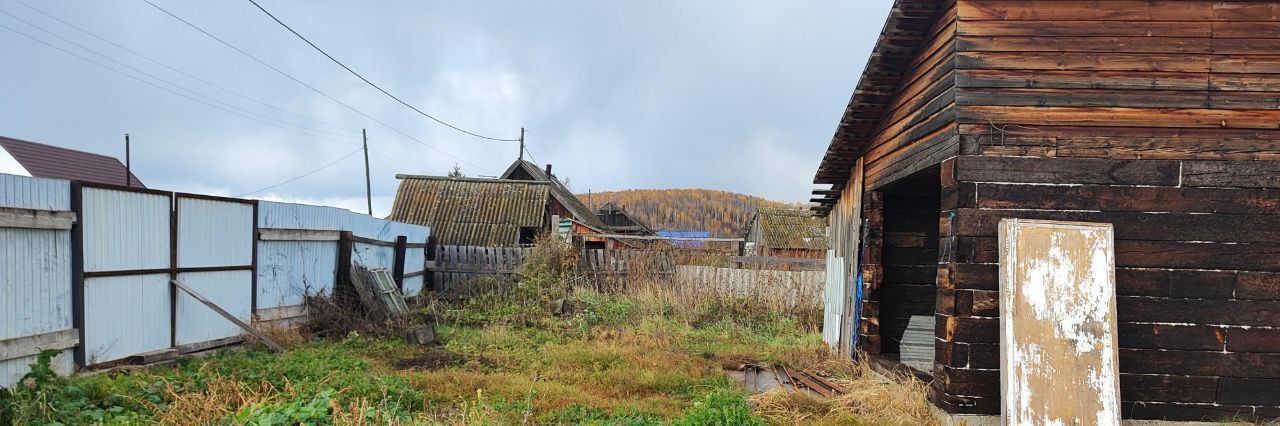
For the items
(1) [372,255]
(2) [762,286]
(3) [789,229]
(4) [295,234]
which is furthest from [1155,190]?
(3) [789,229]

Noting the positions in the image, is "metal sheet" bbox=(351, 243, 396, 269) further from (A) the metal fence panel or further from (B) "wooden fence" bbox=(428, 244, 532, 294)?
(A) the metal fence panel

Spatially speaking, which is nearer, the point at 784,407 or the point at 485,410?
the point at 485,410

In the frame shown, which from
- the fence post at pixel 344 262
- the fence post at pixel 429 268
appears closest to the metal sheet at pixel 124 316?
the fence post at pixel 344 262

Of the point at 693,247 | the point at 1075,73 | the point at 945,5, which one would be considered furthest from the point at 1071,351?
the point at 693,247

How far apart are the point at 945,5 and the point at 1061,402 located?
3.21m

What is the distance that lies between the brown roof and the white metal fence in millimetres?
23627

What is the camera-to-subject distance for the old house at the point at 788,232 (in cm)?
3166

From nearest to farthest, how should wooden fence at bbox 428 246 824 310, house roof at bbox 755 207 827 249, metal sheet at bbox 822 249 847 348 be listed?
metal sheet at bbox 822 249 847 348, wooden fence at bbox 428 246 824 310, house roof at bbox 755 207 827 249

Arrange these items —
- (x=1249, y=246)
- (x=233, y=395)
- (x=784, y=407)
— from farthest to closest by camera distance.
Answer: (x=784, y=407) → (x=233, y=395) → (x=1249, y=246)

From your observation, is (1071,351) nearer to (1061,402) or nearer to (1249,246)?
(1061,402)

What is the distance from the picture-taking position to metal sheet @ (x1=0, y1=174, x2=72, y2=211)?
238 inches

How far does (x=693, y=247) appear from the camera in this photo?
18.7 m

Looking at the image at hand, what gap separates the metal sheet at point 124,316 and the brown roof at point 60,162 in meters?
25.4

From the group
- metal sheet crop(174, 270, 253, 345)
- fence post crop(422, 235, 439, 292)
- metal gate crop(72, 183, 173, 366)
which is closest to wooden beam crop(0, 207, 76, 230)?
metal gate crop(72, 183, 173, 366)
